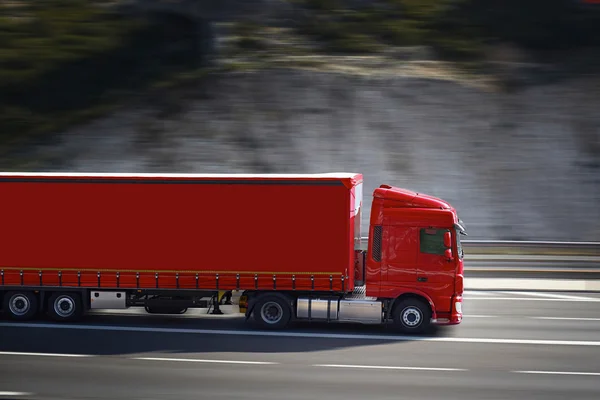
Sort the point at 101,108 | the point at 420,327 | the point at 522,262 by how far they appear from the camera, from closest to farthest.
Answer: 1. the point at 420,327
2. the point at 522,262
3. the point at 101,108

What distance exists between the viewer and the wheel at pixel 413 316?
15961 mm

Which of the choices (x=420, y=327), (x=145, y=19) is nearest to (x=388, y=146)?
(x=145, y=19)

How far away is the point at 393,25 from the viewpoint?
135 feet

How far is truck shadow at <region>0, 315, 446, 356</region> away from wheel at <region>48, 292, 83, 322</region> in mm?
198

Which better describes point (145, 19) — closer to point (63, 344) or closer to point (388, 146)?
point (388, 146)

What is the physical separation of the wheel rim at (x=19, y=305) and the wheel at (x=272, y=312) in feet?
14.9

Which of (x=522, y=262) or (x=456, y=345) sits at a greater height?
(x=522, y=262)

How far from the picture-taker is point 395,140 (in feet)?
107

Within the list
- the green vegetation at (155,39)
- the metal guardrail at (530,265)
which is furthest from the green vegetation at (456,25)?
the metal guardrail at (530,265)

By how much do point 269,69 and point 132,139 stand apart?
663 cm

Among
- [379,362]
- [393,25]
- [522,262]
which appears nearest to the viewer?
[379,362]

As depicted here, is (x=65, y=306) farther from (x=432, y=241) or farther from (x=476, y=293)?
(x=476, y=293)

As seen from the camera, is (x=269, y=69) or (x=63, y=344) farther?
(x=269, y=69)

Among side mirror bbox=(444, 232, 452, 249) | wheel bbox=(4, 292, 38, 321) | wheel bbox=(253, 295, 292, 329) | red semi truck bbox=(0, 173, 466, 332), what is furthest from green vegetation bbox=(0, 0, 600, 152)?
side mirror bbox=(444, 232, 452, 249)
